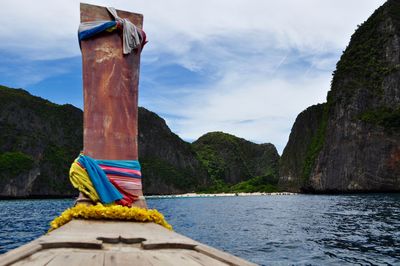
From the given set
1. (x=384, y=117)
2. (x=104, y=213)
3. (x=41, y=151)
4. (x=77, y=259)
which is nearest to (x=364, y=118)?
(x=384, y=117)

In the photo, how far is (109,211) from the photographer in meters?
6.96

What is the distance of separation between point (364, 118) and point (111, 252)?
10661 centimetres

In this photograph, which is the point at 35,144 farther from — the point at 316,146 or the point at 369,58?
the point at 369,58

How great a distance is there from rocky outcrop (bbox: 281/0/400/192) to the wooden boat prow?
9655 cm

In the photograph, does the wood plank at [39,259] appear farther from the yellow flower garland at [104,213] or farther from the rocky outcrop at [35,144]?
the rocky outcrop at [35,144]

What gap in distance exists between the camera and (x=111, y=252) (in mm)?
4133

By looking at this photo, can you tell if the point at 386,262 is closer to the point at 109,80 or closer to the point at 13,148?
the point at 109,80

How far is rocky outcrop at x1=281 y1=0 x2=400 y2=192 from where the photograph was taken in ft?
317

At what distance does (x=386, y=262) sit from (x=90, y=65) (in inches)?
432

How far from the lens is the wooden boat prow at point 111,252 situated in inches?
146

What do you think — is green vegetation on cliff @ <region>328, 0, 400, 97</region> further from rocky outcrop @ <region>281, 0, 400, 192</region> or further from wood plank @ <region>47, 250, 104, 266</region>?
wood plank @ <region>47, 250, 104, 266</region>

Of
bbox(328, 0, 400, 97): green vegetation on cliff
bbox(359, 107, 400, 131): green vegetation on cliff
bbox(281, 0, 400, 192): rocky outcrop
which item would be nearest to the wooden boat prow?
bbox(281, 0, 400, 192): rocky outcrop

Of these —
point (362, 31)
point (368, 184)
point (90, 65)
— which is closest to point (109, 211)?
point (90, 65)

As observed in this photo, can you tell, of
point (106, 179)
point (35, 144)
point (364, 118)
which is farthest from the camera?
point (35, 144)
